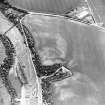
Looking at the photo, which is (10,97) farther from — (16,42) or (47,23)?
(47,23)

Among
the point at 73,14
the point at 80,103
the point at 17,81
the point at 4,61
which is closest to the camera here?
the point at 80,103

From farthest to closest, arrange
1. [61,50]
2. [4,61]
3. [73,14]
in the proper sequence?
[4,61], [73,14], [61,50]

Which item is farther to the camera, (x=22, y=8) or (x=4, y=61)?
(x=4, y=61)

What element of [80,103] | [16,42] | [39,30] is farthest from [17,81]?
[80,103]

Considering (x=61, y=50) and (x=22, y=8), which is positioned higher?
(x=22, y=8)

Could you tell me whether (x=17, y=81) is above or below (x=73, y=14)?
below

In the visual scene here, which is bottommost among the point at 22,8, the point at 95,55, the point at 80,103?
the point at 80,103

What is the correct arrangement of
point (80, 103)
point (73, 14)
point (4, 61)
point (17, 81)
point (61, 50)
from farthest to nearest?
point (4, 61)
point (17, 81)
point (73, 14)
point (61, 50)
point (80, 103)

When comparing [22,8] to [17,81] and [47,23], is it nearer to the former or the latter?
[47,23]

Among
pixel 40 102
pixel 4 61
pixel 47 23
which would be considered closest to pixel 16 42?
pixel 4 61
